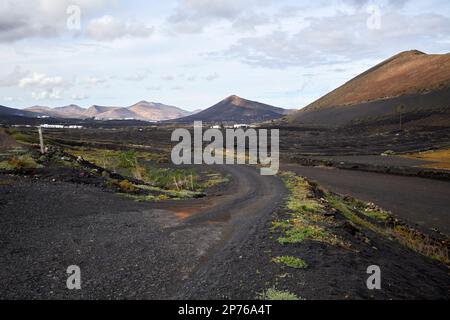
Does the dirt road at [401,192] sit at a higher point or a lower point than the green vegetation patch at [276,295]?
lower

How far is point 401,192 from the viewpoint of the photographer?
44750 mm

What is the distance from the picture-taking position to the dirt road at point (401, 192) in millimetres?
33344

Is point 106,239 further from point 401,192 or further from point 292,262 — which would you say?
point 401,192

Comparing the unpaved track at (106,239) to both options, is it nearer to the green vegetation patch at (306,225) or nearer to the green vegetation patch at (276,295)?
the green vegetation patch at (306,225)

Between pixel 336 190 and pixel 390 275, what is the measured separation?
34.2 meters

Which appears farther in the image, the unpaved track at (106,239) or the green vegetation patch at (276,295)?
the unpaved track at (106,239)

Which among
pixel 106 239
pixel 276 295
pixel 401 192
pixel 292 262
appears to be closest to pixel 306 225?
pixel 292 262

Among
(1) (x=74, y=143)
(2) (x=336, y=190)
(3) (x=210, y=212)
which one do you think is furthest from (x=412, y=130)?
(3) (x=210, y=212)

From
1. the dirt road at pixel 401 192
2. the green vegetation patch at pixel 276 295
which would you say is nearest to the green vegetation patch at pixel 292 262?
the green vegetation patch at pixel 276 295

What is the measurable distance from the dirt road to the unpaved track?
663 inches

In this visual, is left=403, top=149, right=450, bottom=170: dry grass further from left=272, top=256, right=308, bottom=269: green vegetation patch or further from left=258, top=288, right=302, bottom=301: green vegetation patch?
left=258, top=288, right=302, bottom=301: green vegetation patch

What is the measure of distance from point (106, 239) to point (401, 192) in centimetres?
3867

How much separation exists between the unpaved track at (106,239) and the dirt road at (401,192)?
55.2 ft

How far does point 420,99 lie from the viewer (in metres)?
162
